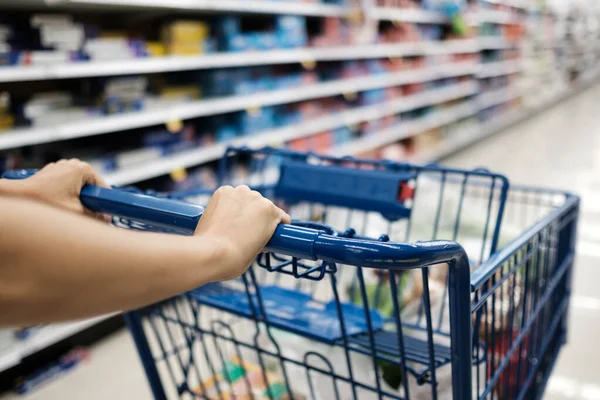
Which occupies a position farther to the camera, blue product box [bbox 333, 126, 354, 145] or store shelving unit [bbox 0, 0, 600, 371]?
blue product box [bbox 333, 126, 354, 145]

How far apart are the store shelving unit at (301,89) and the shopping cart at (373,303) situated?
0.99m

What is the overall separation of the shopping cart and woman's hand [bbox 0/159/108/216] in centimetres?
3

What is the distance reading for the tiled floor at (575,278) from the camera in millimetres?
2008

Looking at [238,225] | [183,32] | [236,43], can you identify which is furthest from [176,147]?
[238,225]

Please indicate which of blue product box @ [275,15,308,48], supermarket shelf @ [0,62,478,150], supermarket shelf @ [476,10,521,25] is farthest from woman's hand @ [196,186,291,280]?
supermarket shelf @ [476,10,521,25]

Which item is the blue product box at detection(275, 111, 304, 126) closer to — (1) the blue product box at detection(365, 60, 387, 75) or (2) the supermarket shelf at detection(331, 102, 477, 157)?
(2) the supermarket shelf at detection(331, 102, 477, 157)

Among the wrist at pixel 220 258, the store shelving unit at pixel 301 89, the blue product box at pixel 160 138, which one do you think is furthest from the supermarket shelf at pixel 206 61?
the wrist at pixel 220 258

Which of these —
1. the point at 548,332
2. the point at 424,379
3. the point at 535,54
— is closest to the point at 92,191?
the point at 424,379

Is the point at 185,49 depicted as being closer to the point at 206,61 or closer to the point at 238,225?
the point at 206,61

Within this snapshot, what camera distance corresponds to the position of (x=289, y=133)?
11.8 feet

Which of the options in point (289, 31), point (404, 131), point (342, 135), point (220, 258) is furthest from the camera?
point (404, 131)

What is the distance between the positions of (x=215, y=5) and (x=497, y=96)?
18.5 feet

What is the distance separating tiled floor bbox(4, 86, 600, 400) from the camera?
6.59 ft

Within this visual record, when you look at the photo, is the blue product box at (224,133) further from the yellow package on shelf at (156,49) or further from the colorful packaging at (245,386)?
the colorful packaging at (245,386)
